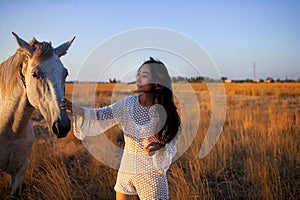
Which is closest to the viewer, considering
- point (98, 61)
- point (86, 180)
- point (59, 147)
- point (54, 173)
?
point (98, 61)

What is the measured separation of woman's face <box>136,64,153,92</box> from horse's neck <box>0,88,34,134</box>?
4.34 ft

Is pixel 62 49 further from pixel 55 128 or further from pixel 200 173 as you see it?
pixel 200 173

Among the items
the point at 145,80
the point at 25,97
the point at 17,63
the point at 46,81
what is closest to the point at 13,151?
the point at 25,97

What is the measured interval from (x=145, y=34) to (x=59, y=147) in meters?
3.91

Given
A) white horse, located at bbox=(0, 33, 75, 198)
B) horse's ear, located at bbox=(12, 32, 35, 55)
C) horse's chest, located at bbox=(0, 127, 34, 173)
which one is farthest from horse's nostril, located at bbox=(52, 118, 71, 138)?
horse's chest, located at bbox=(0, 127, 34, 173)

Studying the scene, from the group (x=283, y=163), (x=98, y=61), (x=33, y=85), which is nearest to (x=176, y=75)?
(x=98, y=61)

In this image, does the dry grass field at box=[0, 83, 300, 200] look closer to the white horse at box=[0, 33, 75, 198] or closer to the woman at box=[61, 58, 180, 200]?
the white horse at box=[0, 33, 75, 198]

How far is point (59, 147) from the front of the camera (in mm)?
5336

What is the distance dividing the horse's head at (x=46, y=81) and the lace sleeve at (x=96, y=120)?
9 cm

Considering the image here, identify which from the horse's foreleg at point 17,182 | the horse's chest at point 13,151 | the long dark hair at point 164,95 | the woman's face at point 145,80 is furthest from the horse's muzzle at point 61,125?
the horse's foreleg at point 17,182

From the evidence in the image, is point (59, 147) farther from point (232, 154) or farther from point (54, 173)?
point (232, 154)

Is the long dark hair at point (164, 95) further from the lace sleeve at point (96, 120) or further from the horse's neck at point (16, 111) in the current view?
the horse's neck at point (16, 111)

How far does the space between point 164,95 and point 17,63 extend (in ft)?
5.19

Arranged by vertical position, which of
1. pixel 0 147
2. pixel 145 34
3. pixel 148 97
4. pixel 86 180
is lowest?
pixel 86 180
